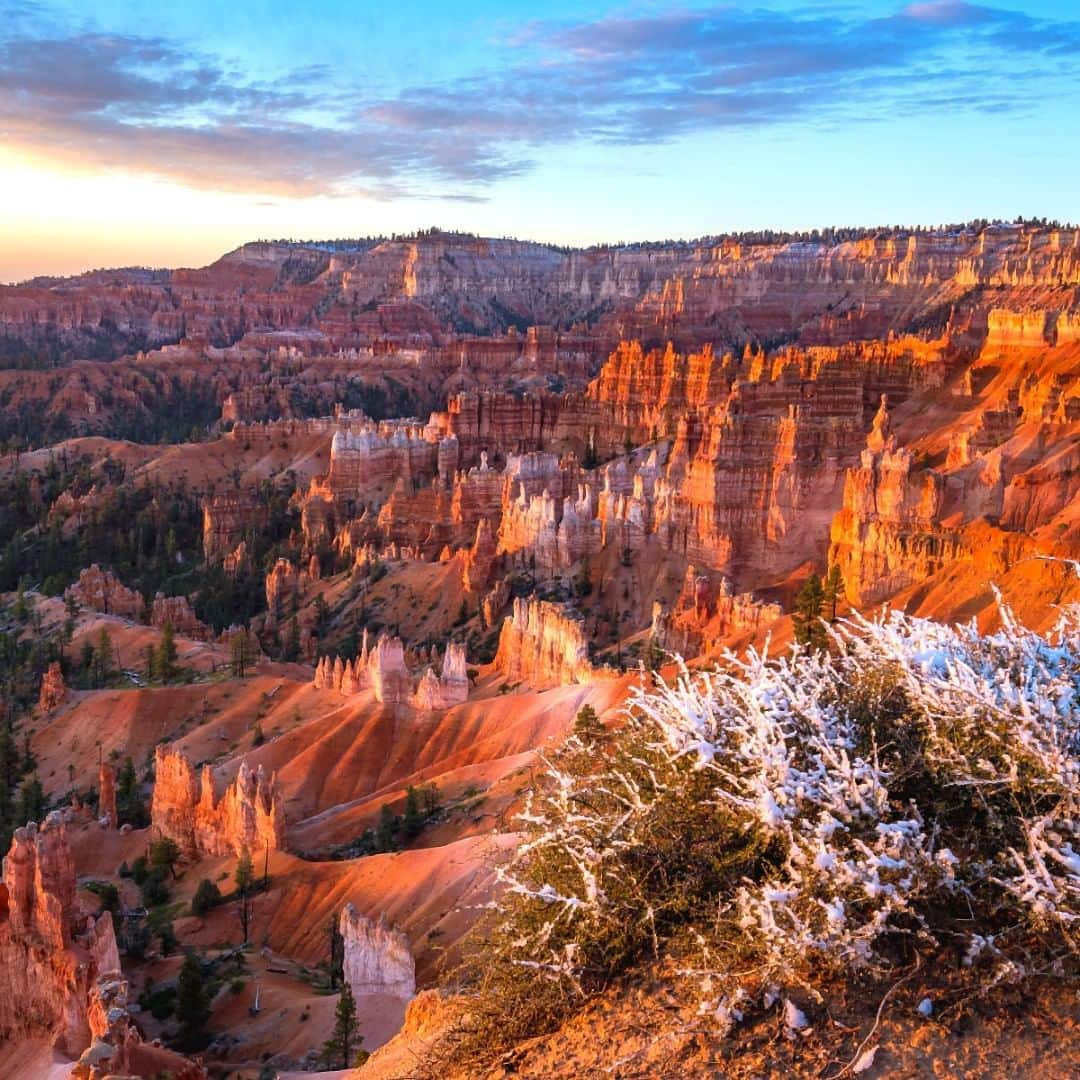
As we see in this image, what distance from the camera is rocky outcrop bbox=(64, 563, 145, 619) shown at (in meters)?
62.0

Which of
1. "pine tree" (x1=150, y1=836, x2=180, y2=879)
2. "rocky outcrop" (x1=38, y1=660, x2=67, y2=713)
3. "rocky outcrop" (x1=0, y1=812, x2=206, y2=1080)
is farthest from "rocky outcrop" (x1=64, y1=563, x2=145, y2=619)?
"rocky outcrop" (x1=0, y1=812, x2=206, y2=1080)

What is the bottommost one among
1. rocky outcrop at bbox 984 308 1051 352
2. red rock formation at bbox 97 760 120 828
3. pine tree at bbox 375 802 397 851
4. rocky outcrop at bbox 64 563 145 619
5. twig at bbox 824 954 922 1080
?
rocky outcrop at bbox 64 563 145 619

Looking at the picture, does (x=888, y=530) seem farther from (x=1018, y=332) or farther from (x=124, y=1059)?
(x=1018, y=332)

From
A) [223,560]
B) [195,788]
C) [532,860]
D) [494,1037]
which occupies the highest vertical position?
[532,860]

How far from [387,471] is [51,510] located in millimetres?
26287

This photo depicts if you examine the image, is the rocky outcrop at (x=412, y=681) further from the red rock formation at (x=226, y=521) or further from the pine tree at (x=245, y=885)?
the red rock formation at (x=226, y=521)

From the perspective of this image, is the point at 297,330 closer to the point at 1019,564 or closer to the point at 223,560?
the point at 223,560

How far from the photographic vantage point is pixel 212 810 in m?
34.5

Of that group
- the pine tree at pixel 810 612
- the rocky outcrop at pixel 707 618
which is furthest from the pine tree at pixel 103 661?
the pine tree at pixel 810 612

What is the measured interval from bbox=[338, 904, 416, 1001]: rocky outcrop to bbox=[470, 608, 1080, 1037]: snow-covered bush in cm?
1467

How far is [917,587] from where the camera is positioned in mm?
35594

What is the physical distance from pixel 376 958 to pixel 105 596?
44.2 metres

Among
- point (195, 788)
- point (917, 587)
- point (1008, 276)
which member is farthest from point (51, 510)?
point (1008, 276)

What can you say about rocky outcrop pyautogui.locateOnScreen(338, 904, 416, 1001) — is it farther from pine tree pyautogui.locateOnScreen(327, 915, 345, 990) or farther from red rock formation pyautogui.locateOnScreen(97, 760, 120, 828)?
red rock formation pyautogui.locateOnScreen(97, 760, 120, 828)
